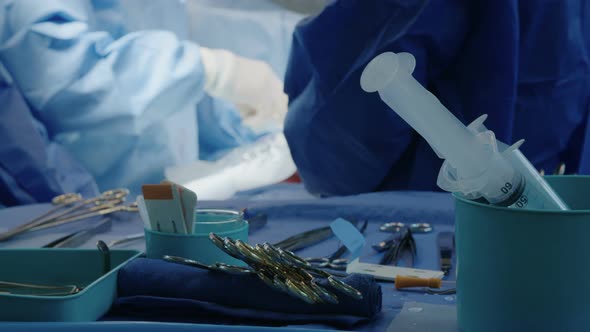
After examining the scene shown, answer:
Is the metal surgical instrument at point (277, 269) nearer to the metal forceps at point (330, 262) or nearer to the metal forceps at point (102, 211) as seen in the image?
the metal forceps at point (330, 262)

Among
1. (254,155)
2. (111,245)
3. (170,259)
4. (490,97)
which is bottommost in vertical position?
(254,155)

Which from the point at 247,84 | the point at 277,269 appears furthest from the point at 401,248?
the point at 247,84

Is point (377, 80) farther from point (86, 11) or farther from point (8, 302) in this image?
point (86, 11)

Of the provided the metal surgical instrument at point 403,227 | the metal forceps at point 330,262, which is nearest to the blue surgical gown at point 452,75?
the metal surgical instrument at point 403,227

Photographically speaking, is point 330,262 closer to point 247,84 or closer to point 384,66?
point 384,66

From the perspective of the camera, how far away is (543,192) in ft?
1.12

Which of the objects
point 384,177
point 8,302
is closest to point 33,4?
point 384,177

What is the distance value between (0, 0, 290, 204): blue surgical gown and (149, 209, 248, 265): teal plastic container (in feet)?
2.64

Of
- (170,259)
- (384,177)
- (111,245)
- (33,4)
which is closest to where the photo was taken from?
(170,259)

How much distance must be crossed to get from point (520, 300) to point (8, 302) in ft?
1.02

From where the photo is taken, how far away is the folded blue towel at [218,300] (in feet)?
1.28

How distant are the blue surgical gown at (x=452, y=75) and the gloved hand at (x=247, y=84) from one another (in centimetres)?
82

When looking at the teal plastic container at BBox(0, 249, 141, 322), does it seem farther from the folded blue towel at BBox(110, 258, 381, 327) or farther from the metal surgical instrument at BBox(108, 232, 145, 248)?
the metal surgical instrument at BBox(108, 232, 145, 248)

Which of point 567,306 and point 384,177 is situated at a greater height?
point 567,306
